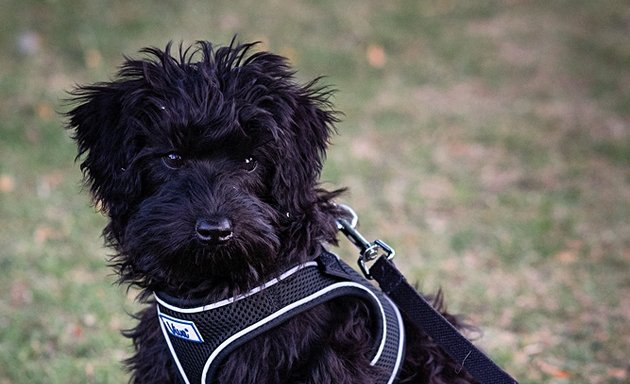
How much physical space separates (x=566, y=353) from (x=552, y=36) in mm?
10408

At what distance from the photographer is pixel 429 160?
9.34m

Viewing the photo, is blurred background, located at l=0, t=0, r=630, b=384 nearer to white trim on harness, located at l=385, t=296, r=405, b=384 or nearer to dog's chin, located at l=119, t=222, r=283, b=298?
white trim on harness, located at l=385, t=296, r=405, b=384

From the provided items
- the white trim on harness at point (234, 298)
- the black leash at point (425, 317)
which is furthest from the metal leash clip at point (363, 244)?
the white trim on harness at point (234, 298)

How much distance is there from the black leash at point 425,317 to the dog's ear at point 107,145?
879 mm

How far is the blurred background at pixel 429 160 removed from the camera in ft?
17.9

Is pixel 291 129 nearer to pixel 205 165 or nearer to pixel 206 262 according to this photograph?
pixel 205 165

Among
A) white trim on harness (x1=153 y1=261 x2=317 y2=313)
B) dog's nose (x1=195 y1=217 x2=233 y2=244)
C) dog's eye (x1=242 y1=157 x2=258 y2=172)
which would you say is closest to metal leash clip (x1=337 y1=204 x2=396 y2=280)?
white trim on harness (x1=153 y1=261 x2=317 y2=313)

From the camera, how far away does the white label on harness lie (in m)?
2.81

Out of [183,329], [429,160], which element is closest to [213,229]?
[183,329]

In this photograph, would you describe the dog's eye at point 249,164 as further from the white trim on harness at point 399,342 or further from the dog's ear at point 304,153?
the white trim on harness at point 399,342

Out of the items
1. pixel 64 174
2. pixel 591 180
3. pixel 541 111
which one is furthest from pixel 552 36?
pixel 64 174

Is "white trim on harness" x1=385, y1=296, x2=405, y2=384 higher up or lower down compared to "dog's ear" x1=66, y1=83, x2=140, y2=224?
higher up

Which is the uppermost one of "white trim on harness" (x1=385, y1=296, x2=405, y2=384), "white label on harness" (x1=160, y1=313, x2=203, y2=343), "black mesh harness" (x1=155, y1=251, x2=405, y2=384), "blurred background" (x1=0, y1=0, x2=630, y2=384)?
"blurred background" (x1=0, y1=0, x2=630, y2=384)

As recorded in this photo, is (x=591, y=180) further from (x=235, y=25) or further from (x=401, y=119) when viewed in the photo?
(x=235, y=25)
